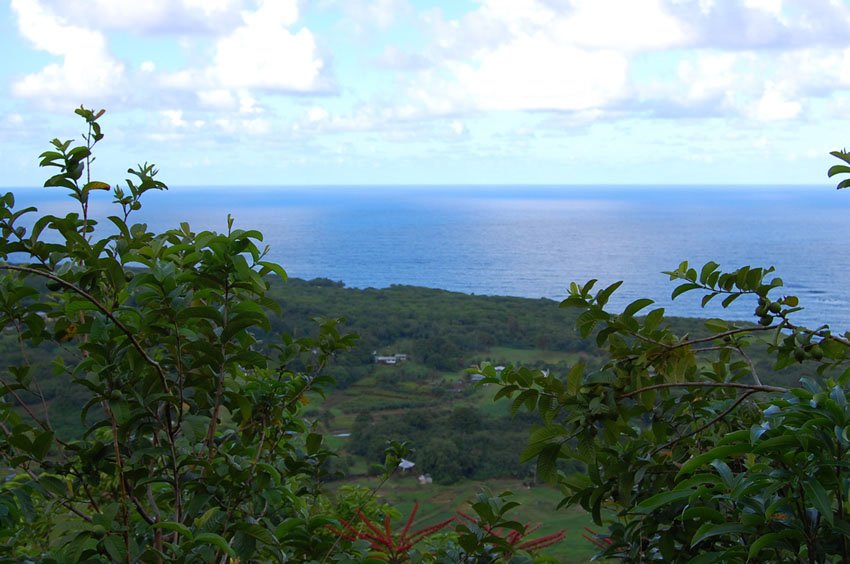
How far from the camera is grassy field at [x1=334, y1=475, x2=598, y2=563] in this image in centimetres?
391

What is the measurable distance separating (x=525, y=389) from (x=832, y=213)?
9599 cm

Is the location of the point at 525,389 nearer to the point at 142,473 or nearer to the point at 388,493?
the point at 142,473

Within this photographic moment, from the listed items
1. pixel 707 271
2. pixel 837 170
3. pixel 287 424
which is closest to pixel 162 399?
pixel 287 424

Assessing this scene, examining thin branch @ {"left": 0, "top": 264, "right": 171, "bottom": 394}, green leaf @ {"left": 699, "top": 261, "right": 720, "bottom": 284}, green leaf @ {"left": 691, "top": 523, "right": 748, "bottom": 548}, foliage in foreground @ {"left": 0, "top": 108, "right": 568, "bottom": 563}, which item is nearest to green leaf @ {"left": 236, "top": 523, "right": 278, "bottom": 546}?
foliage in foreground @ {"left": 0, "top": 108, "right": 568, "bottom": 563}

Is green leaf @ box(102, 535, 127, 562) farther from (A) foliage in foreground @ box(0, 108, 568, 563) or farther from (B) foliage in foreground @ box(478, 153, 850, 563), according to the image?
(B) foliage in foreground @ box(478, 153, 850, 563)

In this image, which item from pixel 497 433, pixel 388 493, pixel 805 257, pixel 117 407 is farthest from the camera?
pixel 805 257

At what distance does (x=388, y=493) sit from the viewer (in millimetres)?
6531

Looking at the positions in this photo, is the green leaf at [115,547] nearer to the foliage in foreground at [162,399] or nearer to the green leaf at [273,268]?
the foliage in foreground at [162,399]

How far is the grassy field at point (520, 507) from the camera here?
3912mm

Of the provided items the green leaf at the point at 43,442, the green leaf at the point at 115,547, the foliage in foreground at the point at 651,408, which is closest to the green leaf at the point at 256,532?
the green leaf at the point at 115,547

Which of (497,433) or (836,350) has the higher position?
(836,350)

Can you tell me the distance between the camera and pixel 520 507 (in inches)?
190

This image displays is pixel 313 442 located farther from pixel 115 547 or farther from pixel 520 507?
pixel 520 507

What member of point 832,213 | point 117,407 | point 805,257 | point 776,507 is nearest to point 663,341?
point 776,507
